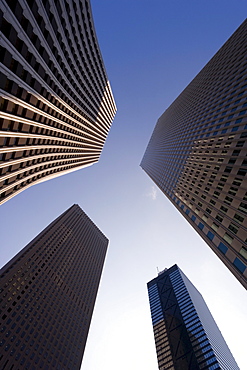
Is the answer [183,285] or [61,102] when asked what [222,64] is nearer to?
[61,102]

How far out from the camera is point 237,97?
4047 cm

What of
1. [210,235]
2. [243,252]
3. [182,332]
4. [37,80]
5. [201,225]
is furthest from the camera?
[182,332]

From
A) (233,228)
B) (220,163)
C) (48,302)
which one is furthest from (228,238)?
(48,302)

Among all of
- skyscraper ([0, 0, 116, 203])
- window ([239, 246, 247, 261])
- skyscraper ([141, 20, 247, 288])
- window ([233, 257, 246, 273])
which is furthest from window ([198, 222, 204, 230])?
skyscraper ([0, 0, 116, 203])

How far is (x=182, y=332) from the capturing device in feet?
451

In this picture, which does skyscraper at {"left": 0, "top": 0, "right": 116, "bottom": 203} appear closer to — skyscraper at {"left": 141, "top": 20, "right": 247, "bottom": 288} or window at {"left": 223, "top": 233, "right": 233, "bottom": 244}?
skyscraper at {"left": 141, "top": 20, "right": 247, "bottom": 288}

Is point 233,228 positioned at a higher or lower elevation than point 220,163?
lower

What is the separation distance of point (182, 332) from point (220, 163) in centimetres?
13980

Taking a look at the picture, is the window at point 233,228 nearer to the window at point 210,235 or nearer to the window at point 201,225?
the window at point 210,235

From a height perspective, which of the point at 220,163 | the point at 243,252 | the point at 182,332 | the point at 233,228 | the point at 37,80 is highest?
the point at 37,80

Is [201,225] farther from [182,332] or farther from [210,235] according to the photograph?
[182,332]

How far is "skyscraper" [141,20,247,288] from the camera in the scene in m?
29.3

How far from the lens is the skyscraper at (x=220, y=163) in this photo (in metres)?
29.3

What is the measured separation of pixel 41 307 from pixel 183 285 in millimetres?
114370
